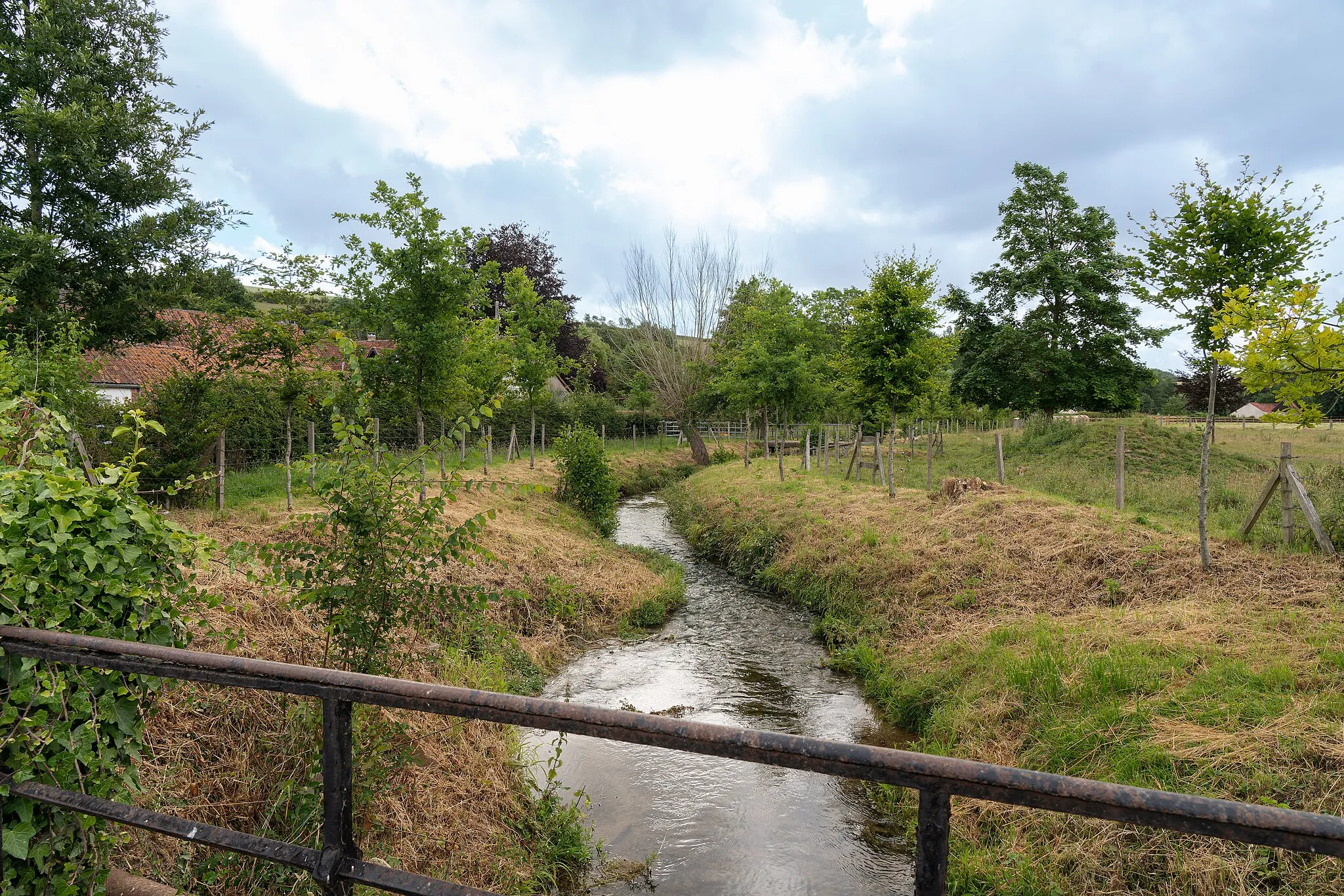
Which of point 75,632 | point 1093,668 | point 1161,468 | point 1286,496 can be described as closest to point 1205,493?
point 1286,496

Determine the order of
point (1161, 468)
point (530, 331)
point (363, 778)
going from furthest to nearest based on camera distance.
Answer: point (530, 331), point (1161, 468), point (363, 778)

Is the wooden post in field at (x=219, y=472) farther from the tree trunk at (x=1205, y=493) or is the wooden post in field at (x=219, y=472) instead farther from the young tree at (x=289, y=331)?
the tree trunk at (x=1205, y=493)

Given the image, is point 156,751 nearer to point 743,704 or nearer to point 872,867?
point 872,867

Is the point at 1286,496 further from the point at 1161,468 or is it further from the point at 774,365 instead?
→ the point at 774,365

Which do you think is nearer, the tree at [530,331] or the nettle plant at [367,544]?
the nettle plant at [367,544]

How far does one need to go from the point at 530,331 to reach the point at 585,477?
6444mm

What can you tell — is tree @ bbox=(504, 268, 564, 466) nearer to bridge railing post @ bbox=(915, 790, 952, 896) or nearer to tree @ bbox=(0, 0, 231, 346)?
tree @ bbox=(0, 0, 231, 346)

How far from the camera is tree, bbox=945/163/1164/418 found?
31.3 m

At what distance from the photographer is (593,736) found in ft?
4.46

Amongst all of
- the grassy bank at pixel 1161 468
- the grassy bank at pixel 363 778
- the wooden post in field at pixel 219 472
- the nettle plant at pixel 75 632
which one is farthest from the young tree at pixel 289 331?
the grassy bank at pixel 1161 468

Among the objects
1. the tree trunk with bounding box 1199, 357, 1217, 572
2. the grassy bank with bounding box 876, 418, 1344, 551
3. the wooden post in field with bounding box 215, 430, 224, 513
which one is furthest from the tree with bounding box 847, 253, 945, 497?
the wooden post in field with bounding box 215, 430, 224, 513

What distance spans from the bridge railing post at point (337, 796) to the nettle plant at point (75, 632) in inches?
46.7

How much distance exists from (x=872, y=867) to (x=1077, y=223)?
114 ft

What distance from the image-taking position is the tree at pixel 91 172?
531 inches
